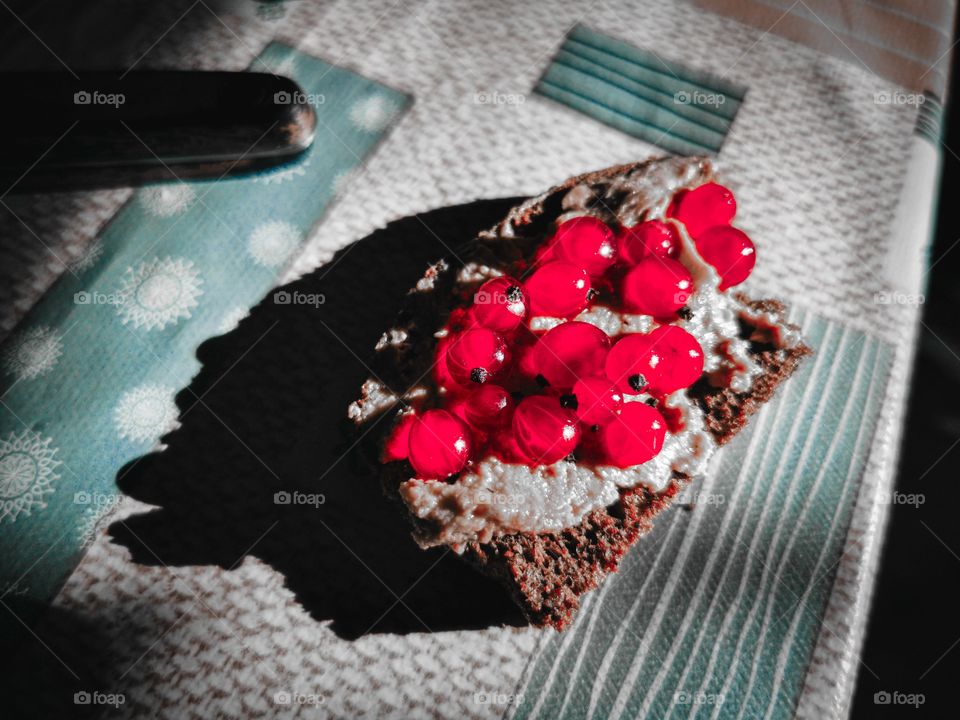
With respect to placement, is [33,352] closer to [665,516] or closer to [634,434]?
[634,434]

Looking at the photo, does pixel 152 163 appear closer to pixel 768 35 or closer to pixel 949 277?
pixel 768 35

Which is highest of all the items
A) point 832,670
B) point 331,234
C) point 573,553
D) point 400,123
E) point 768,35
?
point 768,35

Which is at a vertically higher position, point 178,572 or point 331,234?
point 331,234

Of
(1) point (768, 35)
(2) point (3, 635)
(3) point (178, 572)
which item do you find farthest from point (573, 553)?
(1) point (768, 35)

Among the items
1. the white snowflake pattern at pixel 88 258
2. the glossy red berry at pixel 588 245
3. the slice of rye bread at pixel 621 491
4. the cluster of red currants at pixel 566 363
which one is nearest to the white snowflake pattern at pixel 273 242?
the white snowflake pattern at pixel 88 258

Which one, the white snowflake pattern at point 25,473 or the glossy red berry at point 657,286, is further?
the white snowflake pattern at point 25,473

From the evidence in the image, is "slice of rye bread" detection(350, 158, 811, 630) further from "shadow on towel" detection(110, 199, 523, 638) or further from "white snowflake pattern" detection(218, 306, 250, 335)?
"white snowflake pattern" detection(218, 306, 250, 335)

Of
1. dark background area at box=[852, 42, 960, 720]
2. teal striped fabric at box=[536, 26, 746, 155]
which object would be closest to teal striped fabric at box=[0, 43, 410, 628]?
teal striped fabric at box=[536, 26, 746, 155]

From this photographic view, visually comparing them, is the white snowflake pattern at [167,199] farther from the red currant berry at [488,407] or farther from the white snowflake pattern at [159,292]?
the red currant berry at [488,407]
